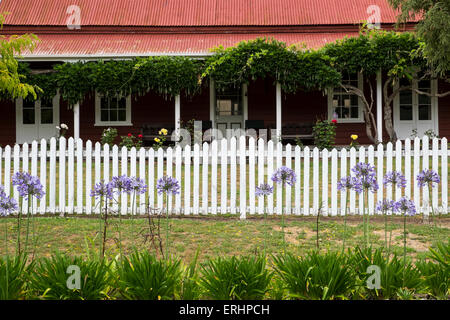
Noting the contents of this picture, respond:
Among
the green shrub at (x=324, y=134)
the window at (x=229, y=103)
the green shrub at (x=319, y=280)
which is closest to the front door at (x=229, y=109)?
the window at (x=229, y=103)

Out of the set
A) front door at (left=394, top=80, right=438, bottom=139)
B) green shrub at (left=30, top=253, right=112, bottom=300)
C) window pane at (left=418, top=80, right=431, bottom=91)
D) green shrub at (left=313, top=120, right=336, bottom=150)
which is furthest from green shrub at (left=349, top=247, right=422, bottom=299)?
window pane at (left=418, top=80, right=431, bottom=91)

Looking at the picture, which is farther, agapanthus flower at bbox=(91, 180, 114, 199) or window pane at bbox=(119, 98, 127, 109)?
window pane at bbox=(119, 98, 127, 109)

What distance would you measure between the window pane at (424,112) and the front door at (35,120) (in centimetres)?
1300

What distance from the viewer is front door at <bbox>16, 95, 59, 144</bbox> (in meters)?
17.1

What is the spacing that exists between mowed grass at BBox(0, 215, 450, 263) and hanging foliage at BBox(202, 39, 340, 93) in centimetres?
792

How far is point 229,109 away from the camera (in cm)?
1753

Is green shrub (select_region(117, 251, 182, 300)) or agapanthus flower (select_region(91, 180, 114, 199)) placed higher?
agapanthus flower (select_region(91, 180, 114, 199))

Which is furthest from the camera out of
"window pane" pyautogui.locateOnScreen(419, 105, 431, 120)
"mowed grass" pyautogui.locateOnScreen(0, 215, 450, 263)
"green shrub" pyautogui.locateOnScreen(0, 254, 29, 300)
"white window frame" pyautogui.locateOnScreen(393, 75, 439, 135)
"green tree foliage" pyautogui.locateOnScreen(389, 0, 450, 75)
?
"window pane" pyautogui.locateOnScreen(419, 105, 431, 120)

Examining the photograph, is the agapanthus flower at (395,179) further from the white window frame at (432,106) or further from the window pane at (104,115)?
the window pane at (104,115)

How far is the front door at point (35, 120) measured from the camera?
17.1 metres

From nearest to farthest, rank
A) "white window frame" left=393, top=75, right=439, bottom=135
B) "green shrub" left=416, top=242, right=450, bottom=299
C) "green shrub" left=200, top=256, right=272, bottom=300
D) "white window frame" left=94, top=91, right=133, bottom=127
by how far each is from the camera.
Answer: "green shrub" left=200, top=256, right=272, bottom=300
"green shrub" left=416, top=242, right=450, bottom=299
"white window frame" left=393, top=75, right=439, bottom=135
"white window frame" left=94, top=91, right=133, bottom=127

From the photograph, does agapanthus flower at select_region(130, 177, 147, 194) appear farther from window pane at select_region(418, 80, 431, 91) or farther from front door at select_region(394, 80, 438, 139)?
window pane at select_region(418, 80, 431, 91)
